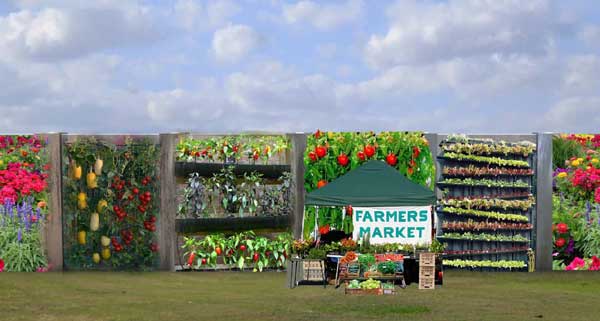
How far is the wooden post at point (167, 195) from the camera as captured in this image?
16672 millimetres

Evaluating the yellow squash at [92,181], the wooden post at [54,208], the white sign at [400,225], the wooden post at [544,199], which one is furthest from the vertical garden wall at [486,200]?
A: the wooden post at [54,208]

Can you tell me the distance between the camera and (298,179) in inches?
666

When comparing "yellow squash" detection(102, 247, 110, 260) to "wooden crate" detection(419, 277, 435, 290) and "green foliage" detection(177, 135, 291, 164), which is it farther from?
"wooden crate" detection(419, 277, 435, 290)

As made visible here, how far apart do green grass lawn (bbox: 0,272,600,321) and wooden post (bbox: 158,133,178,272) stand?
77 centimetres

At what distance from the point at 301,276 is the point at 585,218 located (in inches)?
254

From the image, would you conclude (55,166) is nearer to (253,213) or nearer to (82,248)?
(82,248)

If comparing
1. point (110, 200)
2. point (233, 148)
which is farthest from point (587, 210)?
point (110, 200)

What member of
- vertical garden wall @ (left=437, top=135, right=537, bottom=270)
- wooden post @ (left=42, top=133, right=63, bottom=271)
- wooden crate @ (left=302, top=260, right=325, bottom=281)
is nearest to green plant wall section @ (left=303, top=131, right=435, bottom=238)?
vertical garden wall @ (left=437, top=135, right=537, bottom=270)

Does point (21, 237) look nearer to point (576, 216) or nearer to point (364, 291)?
point (364, 291)

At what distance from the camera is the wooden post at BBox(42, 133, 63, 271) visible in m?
16.5

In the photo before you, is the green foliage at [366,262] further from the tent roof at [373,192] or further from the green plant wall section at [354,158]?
the green plant wall section at [354,158]

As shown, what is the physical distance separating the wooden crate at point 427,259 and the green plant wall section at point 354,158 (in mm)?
2932

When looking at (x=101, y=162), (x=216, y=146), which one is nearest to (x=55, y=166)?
(x=101, y=162)

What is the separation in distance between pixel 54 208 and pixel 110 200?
1.17 meters
